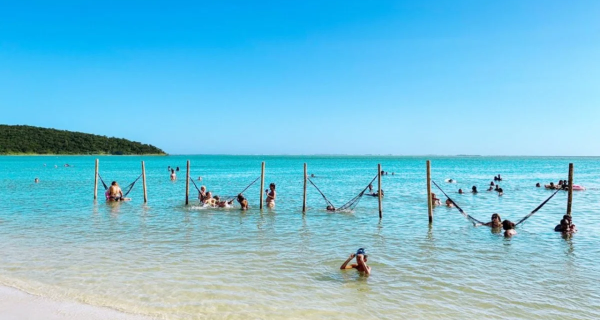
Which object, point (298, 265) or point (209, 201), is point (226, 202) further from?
point (298, 265)

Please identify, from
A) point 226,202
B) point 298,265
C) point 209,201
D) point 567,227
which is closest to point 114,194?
point 209,201

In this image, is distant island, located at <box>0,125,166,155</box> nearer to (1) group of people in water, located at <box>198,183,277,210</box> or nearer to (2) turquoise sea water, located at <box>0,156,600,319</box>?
(1) group of people in water, located at <box>198,183,277,210</box>

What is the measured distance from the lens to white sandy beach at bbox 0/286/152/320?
7.30 m

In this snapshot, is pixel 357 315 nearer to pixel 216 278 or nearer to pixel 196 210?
pixel 216 278

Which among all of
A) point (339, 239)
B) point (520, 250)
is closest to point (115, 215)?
point (339, 239)

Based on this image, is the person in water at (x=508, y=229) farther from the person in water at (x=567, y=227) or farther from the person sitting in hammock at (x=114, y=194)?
the person sitting in hammock at (x=114, y=194)

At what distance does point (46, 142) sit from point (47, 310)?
190 meters

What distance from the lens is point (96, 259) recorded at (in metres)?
11.6

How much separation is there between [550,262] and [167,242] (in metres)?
11.6

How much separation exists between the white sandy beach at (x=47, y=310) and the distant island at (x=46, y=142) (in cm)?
17367

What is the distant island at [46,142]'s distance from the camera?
514ft

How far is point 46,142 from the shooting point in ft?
561

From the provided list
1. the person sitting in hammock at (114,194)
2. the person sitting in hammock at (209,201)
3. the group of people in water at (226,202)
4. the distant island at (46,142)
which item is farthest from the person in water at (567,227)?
the distant island at (46,142)

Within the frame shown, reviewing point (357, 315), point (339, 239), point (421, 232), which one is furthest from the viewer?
Answer: point (421, 232)
